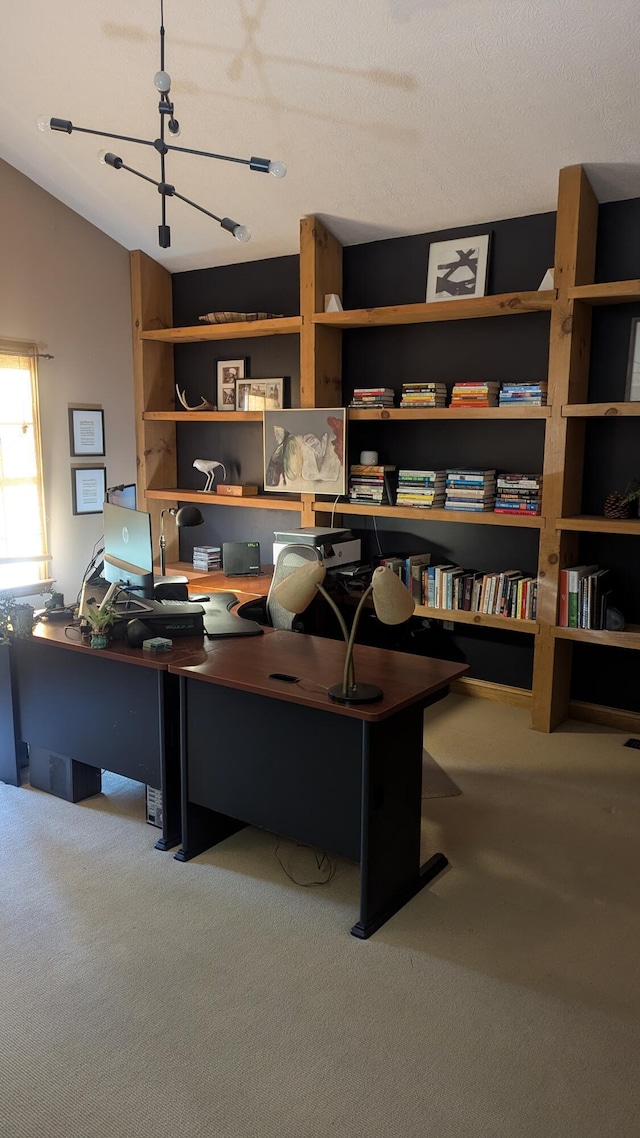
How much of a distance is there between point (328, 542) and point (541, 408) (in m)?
1.41

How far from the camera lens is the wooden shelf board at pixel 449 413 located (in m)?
4.19

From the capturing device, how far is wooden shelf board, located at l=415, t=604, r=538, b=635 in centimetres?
436

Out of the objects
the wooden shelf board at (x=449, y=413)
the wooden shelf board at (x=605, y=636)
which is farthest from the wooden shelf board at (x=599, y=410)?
the wooden shelf board at (x=605, y=636)

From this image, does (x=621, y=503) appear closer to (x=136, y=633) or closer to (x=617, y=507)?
(x=617, y=507)

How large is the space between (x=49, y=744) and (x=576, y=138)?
3610 millimetres

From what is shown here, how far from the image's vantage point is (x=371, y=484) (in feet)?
16.1

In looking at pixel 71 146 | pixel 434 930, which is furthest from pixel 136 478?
pixel 434 930

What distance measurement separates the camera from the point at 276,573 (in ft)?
14.0

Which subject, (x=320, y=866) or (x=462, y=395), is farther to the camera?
(x=462, y=395)

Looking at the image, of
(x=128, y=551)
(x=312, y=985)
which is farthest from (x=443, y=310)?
(x=312, y=985)

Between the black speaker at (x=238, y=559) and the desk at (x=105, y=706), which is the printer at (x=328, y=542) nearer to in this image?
the black speaker at (x=238, y=559)

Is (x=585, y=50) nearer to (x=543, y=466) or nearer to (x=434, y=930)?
(x=543, y=466)

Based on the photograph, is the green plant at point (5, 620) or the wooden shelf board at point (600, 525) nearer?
the green plant at point (5, 620)

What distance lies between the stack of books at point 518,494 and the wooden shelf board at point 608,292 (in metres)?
0.92
